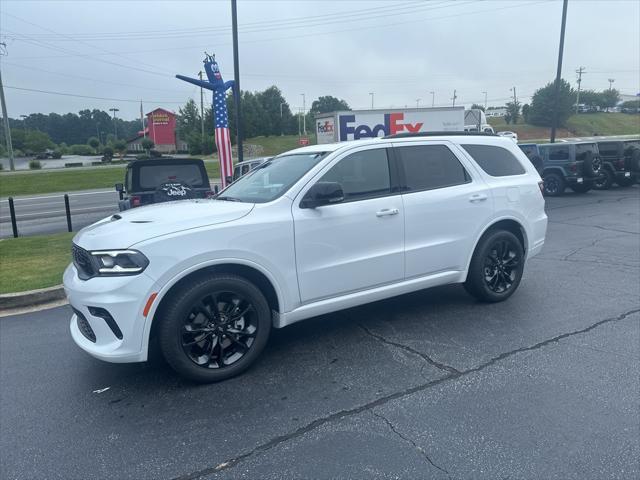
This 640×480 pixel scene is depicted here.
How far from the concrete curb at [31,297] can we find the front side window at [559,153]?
16369 mm

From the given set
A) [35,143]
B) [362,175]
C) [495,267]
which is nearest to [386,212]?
[362,175]

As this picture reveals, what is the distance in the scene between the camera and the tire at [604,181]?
680 inches

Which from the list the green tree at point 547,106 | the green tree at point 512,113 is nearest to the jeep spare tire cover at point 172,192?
the green tree at point 547,106

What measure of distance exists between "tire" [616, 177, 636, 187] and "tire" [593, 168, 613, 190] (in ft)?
0.91

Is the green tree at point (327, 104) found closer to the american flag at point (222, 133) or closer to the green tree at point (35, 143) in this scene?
the green tree at point (35, 143)

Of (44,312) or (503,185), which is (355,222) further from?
(44,312)

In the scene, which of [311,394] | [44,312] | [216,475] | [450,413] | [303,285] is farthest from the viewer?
[44,312]

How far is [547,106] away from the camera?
7062cm

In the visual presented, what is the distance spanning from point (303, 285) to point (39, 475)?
2112 mm

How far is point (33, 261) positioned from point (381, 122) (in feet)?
32.5

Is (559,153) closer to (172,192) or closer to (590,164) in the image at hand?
(590,164)

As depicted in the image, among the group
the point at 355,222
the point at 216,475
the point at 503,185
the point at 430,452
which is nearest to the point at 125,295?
the point at 216,475

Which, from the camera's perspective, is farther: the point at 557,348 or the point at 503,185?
the point at 503,185

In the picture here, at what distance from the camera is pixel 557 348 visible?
4.04m
